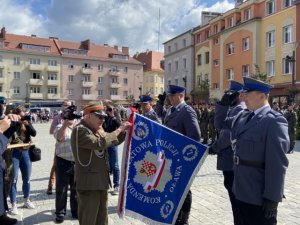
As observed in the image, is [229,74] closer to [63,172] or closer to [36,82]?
[63,172]

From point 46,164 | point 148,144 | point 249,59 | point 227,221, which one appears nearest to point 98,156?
point 148,144

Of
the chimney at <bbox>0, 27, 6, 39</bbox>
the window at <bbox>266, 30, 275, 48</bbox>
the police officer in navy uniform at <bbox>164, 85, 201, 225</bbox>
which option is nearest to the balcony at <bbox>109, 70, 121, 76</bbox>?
the chimney at <bbox>0, 27, 6, 39</bbox>

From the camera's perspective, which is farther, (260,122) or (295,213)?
(295,213)

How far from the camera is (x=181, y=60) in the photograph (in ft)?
169

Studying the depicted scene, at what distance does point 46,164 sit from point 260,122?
30.2 ft

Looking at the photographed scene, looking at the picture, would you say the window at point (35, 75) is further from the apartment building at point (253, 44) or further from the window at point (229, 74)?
the window at point (229, 74)

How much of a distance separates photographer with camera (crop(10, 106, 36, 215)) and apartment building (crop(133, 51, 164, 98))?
7359 centimetres

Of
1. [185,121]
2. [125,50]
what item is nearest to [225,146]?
[185,121]

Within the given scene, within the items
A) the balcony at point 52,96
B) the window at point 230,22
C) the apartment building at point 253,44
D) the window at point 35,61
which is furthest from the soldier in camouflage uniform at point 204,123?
the balcony at point 52,96

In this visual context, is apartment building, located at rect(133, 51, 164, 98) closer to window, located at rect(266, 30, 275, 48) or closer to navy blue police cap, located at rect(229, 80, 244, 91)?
window, located at rect(266, 30, 275, 48)

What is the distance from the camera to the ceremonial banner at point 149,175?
4.44 metres

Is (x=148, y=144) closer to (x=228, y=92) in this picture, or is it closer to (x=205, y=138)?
(x=228, y=92)

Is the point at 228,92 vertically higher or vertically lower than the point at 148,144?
higher

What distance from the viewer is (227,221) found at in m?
5.62
